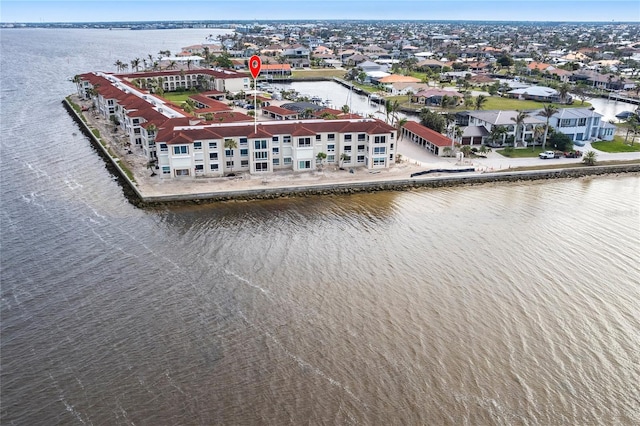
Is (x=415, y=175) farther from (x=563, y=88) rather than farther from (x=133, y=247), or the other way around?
(x=563, y=88)

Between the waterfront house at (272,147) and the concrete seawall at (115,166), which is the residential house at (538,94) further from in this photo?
the concrete seawall at (115,166)

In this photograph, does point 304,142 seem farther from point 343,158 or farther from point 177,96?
point 177,96

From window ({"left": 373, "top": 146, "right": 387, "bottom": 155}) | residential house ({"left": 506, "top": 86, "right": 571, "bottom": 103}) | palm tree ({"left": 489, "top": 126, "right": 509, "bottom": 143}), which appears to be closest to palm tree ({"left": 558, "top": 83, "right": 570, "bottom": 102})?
residential house ({"left": 506, "top": 86, "right": 571, "bottom": 103})

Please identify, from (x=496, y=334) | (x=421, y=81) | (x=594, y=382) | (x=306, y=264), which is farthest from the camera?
(x=421, y=81)

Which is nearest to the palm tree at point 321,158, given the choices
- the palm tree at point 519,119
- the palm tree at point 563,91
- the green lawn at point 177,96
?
the palm tree at point 519,119

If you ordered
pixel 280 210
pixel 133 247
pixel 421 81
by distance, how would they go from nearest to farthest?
1. pixel 133 247
2. pixel 280 210
3. pixel 421 81

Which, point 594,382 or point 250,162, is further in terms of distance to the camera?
point 250,162

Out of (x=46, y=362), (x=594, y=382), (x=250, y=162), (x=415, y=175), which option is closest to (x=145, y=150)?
(x=250, y=162)

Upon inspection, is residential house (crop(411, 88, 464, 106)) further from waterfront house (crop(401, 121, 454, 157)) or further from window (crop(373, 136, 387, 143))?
window (crop(373, 136, 387, 143))
